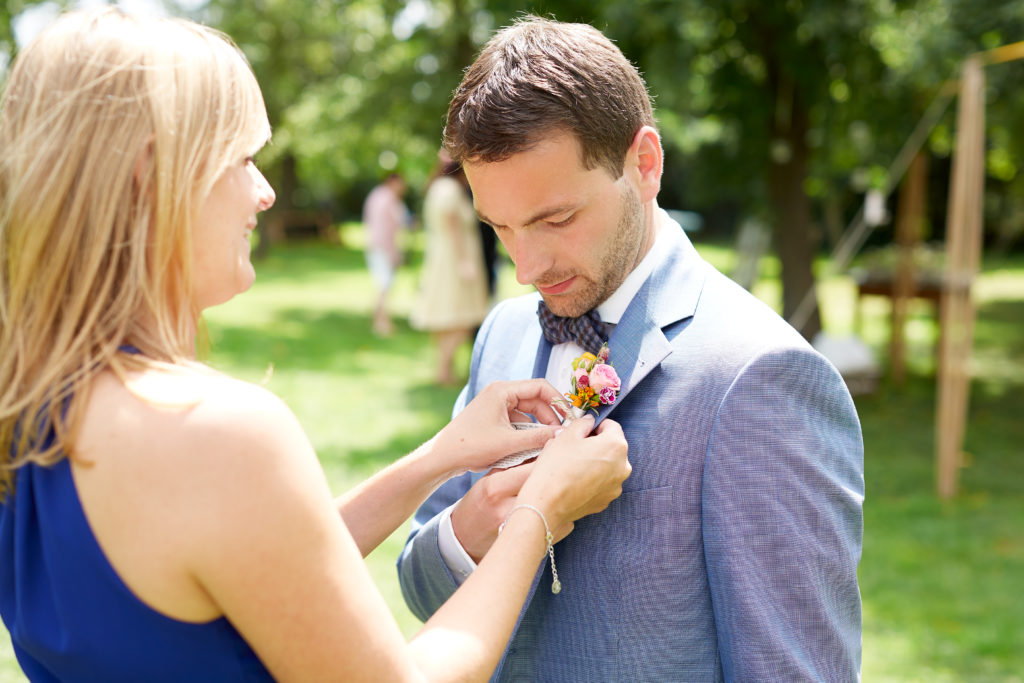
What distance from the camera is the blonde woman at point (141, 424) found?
4.09ft

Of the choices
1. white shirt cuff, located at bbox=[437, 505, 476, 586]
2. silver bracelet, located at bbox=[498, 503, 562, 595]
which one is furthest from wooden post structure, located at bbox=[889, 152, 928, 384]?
silver bracelet, located at bbox=[498, 503, 562, 595]

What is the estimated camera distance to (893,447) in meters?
8.34

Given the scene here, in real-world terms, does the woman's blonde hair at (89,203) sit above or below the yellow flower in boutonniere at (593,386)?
above

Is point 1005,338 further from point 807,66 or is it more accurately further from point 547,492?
point 547,492

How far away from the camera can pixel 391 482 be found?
2072mm

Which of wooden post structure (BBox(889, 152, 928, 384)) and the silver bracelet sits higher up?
the silver bracelet

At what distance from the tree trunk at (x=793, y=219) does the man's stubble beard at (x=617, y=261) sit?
8798mm

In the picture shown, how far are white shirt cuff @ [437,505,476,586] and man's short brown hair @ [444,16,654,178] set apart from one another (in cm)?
77

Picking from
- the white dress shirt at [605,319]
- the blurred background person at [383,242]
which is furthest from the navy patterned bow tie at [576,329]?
the blurred background person at [383,242]

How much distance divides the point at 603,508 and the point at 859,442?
52 cm

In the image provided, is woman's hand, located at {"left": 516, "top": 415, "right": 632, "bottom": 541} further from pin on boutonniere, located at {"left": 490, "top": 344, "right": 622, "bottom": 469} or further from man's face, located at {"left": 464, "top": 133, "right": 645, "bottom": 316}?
man's face, located at {"left": 464, "top": 133, "right": 645, "bottom": 316}

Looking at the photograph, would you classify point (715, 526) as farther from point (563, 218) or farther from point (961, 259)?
point (961, 259)

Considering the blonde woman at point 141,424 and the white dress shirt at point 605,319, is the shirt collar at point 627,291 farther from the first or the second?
the blonde woman at point 141,424

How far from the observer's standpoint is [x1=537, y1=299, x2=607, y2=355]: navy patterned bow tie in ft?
6.66
